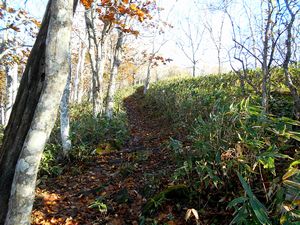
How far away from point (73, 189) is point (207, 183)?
109 inches

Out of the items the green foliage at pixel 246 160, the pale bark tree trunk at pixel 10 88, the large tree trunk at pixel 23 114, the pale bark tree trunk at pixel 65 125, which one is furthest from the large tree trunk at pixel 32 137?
the pale bark tree trunk at pixel 10 88

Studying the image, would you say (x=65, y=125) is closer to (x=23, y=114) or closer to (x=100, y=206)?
(x=100, y=206)

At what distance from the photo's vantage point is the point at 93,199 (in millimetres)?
4199

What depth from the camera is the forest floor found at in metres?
3.62

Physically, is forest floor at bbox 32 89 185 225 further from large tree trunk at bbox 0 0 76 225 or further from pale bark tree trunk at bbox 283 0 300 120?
pale bark tree trunk at bbox 283 0 300 120

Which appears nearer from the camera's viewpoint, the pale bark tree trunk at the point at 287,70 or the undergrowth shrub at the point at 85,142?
the pale bark tree trunk at the point at 287,70

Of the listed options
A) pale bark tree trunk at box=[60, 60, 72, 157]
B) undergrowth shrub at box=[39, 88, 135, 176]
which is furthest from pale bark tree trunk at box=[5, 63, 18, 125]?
pale bark tree trunk at box=[60, 60, 72, 157]

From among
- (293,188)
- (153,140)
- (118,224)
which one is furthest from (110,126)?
(293,188)

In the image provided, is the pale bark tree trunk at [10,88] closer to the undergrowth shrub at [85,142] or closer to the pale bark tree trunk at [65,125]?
the undergrowth shrub at [85,142]

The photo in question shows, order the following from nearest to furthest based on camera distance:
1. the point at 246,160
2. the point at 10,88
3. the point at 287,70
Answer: the point at 246,160 → the point at 287,70 → the point at 10,88

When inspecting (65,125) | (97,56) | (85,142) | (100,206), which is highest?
(97,56)

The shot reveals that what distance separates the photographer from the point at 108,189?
4.46m

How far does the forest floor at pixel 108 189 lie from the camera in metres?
3.62

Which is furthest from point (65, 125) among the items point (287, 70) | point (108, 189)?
point (287, 70)
